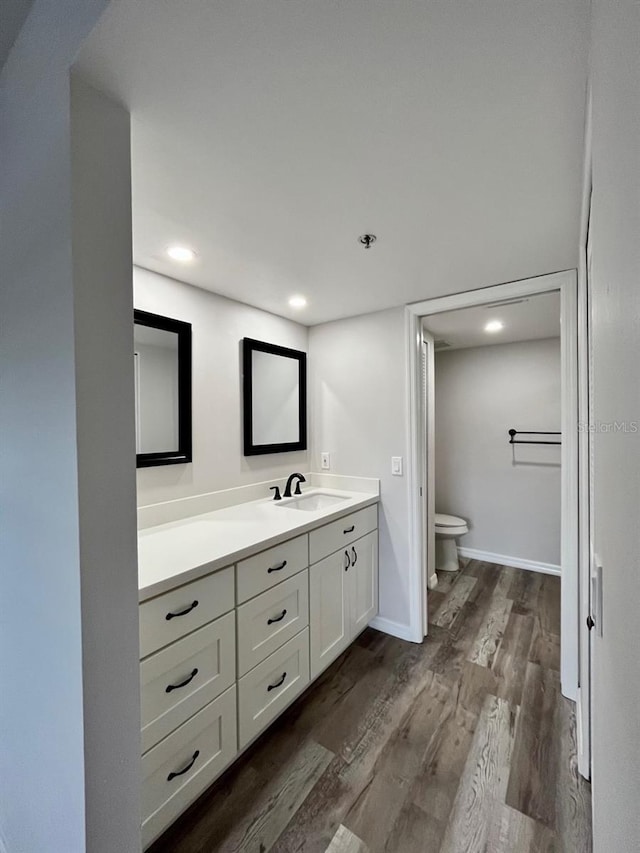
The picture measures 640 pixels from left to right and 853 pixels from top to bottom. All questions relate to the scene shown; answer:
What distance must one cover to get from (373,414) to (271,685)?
63.9 inches

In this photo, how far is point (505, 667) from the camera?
2.00 meters

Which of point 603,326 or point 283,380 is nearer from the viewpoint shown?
point 603,326

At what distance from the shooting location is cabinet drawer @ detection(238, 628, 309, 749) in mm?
1408

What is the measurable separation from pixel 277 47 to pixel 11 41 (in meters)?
0.84

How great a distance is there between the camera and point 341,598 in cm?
202

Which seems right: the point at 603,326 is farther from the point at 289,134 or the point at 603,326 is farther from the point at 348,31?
the point at 289,134

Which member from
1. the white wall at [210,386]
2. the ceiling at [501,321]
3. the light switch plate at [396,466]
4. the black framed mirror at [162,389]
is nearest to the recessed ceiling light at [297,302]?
the white wall at [210,386]

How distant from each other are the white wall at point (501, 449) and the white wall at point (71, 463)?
338 centimetres

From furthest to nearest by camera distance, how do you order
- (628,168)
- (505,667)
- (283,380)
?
(283,380)
(505,667)
(628,168)

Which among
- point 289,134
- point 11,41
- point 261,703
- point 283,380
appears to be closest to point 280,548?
point 261,703

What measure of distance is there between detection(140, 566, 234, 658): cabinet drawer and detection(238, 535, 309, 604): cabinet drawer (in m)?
0.07

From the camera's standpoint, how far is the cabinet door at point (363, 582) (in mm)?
2119

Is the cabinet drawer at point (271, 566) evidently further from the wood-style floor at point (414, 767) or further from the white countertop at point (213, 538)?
the wood-style floor at point (414, 767)

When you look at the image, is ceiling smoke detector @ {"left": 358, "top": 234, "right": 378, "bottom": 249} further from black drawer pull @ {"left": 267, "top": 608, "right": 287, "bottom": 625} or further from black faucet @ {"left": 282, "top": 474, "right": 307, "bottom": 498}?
black drawer pull @ {"left": 267, "top": 608, "right": 287, "bottom": 625}
